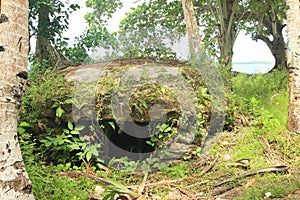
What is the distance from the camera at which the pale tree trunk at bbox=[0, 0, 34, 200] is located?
10.1 ft

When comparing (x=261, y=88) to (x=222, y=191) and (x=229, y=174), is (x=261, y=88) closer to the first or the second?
(x=229, y=174)

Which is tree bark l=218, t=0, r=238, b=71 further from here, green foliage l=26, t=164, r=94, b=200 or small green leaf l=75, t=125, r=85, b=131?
green foliage l=26, t=164, r=94, b=200

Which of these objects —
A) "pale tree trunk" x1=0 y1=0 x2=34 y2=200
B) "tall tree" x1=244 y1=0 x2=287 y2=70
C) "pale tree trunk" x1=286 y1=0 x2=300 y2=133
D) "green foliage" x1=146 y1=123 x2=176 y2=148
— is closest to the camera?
"pale tree trunk" x1=0 y1=0 x2=34 y2=200

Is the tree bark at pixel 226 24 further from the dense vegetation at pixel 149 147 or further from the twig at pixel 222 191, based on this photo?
the twig at pixel 222 191

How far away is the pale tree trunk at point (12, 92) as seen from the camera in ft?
10.1

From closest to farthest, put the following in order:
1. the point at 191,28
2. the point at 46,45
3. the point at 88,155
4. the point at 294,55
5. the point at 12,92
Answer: the point at 12,92 → the point at 88,155 → the point at 294,55 → the point at 191,28 → the point at 46,45

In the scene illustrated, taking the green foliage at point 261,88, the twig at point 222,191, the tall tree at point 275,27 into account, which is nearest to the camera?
the twig at point 222,191

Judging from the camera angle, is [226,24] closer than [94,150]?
No

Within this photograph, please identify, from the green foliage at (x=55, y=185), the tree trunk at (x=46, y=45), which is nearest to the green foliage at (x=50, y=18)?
the tree trunk at (x=46, y=45)

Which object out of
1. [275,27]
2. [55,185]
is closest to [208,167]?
[55,185]

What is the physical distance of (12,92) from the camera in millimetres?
3125

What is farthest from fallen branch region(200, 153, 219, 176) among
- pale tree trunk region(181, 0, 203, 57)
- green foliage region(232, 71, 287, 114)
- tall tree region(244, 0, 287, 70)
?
tall tree region(244, 0, 287, 70)

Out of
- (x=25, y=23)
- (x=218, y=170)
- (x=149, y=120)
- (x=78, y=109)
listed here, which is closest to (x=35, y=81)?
Answer: (x=78, y=109)

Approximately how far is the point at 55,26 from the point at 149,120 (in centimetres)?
591
